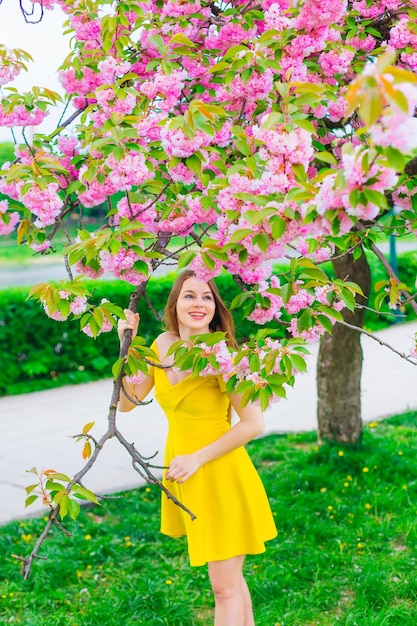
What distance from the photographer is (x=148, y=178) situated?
2730 millimetres

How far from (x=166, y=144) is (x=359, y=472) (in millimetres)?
3536

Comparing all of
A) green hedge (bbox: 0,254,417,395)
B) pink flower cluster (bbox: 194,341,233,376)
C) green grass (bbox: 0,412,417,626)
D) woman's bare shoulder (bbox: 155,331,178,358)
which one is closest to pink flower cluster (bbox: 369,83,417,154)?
pink flower cluster (bbox: 194,341,233,376)

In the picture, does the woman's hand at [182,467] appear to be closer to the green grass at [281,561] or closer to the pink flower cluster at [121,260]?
the pink flower cluster at [121,260]

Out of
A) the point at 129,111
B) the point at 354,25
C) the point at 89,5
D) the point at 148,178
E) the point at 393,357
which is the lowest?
the point at 393,357

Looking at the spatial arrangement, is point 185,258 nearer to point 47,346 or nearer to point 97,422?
point 97,422

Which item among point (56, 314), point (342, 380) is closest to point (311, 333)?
point (56, 314)

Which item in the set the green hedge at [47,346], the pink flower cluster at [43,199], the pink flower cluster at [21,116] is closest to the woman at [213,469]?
the pink flower cluster at [43,199]

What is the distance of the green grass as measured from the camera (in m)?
3.81

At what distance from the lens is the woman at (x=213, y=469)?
3064 millimetres

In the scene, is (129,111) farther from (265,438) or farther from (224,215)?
(265,438)

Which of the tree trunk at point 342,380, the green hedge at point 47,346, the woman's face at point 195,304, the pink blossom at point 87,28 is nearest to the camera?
the woman's face at point 195,304

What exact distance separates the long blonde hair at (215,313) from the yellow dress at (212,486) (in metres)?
0.22

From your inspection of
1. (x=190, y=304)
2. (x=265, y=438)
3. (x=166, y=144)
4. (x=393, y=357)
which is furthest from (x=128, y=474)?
(x=393, y=357)

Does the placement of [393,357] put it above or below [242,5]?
below
